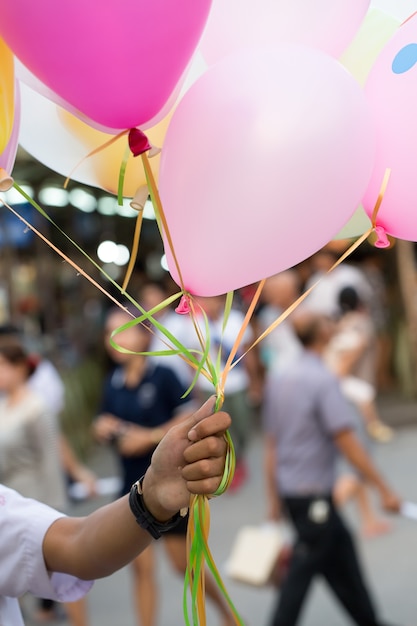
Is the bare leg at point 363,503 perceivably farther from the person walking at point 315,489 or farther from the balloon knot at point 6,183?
the balloon knot at point 6,183

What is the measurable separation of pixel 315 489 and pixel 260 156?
240 centimetres

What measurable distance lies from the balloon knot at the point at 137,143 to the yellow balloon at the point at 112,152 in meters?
0.26

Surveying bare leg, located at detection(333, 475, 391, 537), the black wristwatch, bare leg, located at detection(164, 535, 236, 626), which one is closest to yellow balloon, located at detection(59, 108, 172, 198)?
the black wristwatch

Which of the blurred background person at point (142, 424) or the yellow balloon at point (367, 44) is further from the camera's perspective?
the blurred background person at point (142, 424)

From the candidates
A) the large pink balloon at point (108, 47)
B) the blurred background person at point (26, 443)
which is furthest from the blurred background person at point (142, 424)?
the large pink balloon at point (108, 47)

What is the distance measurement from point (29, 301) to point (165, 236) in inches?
297

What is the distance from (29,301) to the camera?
9008 mm

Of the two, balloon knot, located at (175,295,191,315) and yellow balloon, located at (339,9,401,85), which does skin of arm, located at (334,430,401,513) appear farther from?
balloon knot, located at (175,295,191,315)

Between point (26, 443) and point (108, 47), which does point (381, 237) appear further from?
point (26, 443)

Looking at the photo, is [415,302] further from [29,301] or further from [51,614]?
[51,614]

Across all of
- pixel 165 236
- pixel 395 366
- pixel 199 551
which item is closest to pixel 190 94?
pixel 165 236

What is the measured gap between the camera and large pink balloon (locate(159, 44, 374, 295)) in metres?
1.57

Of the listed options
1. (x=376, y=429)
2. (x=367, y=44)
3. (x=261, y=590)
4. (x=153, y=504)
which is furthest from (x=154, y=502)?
(x=376, y=429)

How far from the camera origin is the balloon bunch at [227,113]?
1483mm
